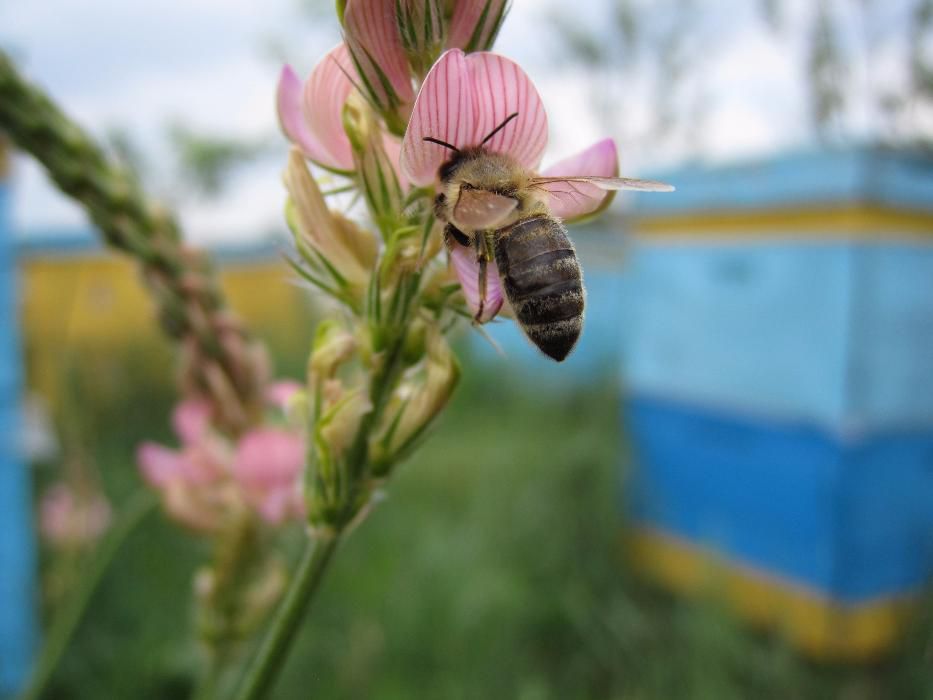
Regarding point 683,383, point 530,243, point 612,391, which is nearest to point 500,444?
point 612,391

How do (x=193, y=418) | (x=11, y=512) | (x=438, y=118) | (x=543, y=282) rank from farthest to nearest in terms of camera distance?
1. (x=11, y=512)
2. (x=193, y=418)
3. (x=543, y=282)
4. (x=438, y=118)

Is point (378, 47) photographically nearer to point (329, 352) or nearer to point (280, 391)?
point (329, 352)

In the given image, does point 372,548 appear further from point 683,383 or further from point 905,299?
point 905,299

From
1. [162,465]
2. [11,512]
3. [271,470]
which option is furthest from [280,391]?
[11,512]

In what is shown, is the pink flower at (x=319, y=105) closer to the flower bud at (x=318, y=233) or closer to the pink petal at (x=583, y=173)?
the flower bud at (x=318, y=233)

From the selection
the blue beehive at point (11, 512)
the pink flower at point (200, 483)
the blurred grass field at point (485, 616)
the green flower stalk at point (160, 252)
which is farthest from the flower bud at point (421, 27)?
the blue beehive at point (11, 512)

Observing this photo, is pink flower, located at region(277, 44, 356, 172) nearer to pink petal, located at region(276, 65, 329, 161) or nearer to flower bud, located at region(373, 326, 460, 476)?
pink petal, located at region(276, 65, 329, 161)
